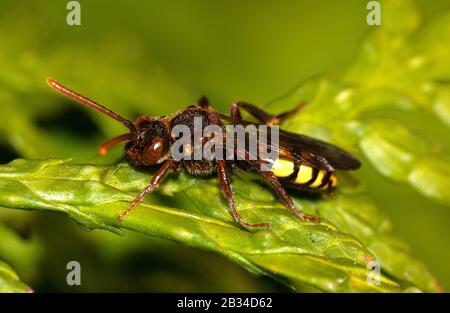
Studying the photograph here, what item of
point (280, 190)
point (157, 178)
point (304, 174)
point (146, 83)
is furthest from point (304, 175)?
point (146, 83)

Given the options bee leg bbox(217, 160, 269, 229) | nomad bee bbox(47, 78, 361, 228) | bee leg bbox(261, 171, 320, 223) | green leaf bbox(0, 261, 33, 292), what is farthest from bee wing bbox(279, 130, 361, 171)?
green leaf bbox(0, 261, 33, 292)

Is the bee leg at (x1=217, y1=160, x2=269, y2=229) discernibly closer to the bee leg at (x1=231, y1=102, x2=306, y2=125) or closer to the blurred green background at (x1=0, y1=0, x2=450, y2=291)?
the bee leg at (x1=231, y1=102, x2=306, y2=125)

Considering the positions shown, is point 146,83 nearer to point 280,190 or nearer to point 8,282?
point 280,190

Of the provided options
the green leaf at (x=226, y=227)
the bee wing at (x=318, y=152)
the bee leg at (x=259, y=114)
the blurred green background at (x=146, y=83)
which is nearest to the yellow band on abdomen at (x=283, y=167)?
the bee wing at (x=318, y=152)

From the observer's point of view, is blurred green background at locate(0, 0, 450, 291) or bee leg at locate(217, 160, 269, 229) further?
blurred green background at locate(0, 0, 450, 291)

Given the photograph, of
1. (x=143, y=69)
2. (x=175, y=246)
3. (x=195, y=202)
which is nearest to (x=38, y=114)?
(x=143, y=69)

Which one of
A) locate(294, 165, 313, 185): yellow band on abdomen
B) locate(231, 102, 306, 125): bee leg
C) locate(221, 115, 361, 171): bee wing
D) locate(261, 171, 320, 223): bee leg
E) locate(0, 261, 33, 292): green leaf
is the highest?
locate(231, 102, 306, 125): bee leg
